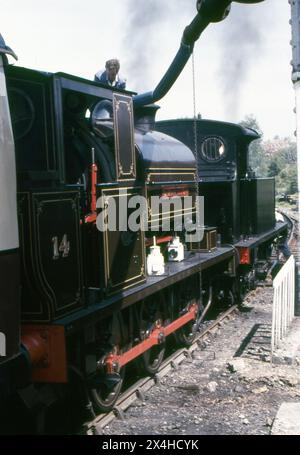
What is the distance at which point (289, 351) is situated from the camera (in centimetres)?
673

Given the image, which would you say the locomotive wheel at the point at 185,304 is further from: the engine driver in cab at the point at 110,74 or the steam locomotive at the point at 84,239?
the engine driver in cab at the point at 110,74

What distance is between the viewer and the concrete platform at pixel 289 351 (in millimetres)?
6555

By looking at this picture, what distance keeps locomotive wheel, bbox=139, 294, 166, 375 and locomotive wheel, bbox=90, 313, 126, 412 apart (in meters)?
0.42

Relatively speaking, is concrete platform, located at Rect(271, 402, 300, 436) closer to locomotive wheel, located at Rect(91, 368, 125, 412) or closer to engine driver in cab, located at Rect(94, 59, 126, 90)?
locomotive wheel, located at Rect(91, 368, 125, 412)

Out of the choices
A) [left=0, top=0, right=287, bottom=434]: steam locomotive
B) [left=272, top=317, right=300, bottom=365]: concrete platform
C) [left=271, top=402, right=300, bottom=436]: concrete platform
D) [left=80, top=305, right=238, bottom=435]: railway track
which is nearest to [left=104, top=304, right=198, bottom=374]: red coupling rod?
[left=0, top=0, right=287, bottom=434]: steam locomotive

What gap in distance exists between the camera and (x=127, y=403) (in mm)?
5598

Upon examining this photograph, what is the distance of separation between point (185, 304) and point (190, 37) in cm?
341

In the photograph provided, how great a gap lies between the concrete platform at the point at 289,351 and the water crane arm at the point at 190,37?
3.22m

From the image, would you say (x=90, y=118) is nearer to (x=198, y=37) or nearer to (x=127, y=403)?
(x=198, y=37)

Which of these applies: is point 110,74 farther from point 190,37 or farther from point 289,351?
point 289,351

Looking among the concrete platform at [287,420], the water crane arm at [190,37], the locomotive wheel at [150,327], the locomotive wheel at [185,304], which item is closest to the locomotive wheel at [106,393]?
the locomotive wheel at [150,327]

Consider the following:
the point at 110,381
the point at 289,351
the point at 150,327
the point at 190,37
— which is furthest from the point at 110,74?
the point at 289,351

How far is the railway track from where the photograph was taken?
4992 millimetres

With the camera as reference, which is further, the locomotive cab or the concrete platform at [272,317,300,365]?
the locomotive cab
